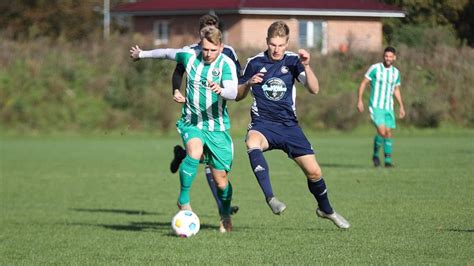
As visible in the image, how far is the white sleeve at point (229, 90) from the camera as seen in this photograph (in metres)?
9.21

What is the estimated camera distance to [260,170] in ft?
30.7

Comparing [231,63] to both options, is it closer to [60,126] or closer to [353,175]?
[353,175]

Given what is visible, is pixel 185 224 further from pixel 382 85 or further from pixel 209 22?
pixel 382 85

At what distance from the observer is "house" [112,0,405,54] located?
33.2 m

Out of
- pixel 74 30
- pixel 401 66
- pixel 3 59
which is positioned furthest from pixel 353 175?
pixel 74 30

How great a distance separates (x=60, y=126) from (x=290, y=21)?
9.91 m

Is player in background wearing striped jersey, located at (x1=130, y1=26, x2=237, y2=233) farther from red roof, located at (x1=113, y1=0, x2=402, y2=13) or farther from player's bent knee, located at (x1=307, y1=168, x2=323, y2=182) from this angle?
red roof, located at (x1=113, y1=0, x2=402, y2=13)

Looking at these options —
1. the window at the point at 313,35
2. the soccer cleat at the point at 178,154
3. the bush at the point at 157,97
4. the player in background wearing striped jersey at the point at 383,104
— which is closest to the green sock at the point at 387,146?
the player in background wearing striped jersey at the point at 383,104

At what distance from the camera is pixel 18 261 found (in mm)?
8312

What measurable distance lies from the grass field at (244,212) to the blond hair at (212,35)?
1.79 metres

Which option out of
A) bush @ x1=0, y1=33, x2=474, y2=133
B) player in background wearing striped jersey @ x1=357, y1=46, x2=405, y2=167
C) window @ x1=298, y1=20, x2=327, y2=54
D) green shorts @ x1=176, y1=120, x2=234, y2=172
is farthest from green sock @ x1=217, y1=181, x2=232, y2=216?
window @ x1=298, y1=20, x2=327, y2=54

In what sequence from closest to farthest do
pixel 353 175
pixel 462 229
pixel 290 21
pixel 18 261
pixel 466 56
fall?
pixel 18 261 → pixel 462 229 → pixel 353 175 → pixel 466 56 → pixel 290 21

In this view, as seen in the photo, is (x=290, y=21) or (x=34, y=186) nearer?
(x=34, y=186)

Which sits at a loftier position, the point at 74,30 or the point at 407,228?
the point at 74,30
